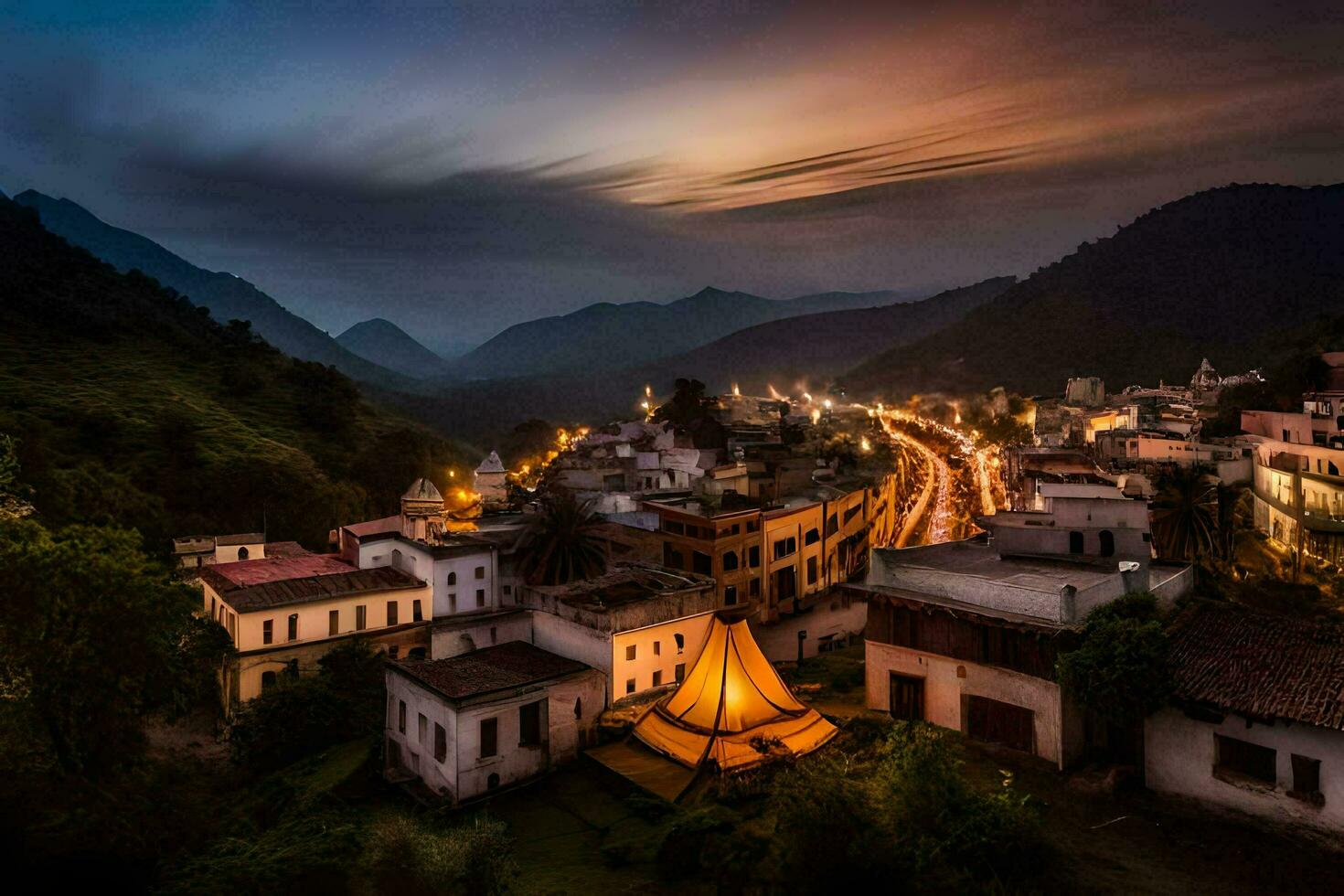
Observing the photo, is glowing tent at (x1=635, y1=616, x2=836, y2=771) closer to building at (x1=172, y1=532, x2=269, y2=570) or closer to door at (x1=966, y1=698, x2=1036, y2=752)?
door at (x1=966, y1=698, x2=1036, y2=752)

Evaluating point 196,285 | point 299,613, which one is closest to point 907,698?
point 299,613

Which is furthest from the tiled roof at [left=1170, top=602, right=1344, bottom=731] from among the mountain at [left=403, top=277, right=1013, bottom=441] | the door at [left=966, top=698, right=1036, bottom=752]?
the mountain at [left=403, top=277, right=1013, bottom=441]

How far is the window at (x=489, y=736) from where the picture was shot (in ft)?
54.7

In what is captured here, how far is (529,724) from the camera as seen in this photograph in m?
17.5

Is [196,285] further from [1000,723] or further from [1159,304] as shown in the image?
[1000,723]

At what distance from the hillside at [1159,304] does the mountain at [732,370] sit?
21.2 meters

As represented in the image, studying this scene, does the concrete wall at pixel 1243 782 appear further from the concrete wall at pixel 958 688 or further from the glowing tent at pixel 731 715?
the glowing tent at pixel 731 715

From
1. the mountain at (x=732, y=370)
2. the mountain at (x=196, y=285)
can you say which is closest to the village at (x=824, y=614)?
the mountain at (x=732, y=370)

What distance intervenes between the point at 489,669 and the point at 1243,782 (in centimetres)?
1382

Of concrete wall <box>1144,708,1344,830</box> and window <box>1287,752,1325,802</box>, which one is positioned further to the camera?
window <box>1287,752,1325,802</box>

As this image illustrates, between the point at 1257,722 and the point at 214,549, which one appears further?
the point at 214,549

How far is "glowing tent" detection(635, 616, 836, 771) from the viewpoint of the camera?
1577 centimetres

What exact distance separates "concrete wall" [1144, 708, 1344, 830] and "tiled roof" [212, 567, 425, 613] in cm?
2375

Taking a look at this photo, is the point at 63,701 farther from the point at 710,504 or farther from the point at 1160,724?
the point at 710,504
